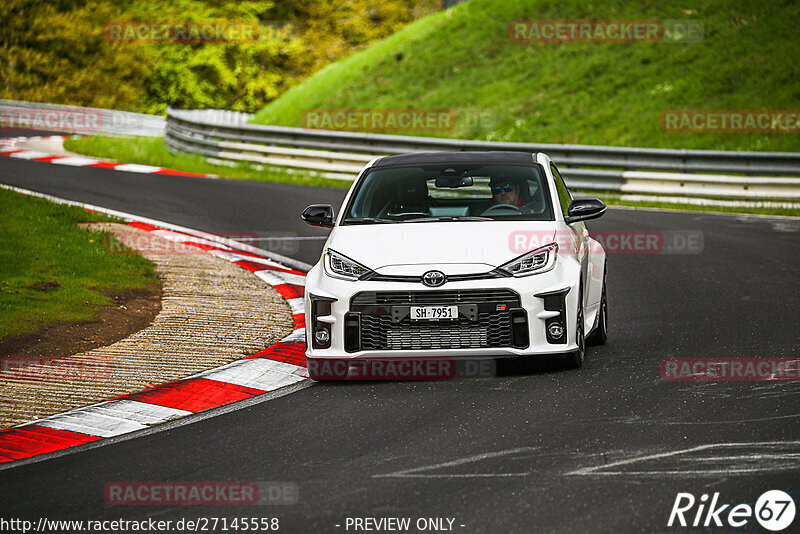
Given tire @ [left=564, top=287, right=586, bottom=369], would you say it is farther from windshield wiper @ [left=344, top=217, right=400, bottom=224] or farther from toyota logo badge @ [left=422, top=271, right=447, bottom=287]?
windshield wiper @ [left=344, top=217, right=400, bottom=224]

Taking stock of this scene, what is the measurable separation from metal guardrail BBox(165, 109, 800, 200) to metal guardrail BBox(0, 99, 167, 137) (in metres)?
11.5

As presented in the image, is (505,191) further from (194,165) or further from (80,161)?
(80,161)

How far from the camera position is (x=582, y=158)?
22031 millimetres

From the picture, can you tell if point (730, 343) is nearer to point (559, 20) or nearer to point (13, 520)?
point (13, 520)

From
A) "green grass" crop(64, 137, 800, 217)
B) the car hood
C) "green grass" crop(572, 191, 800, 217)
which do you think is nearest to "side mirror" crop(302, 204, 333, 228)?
the car hood

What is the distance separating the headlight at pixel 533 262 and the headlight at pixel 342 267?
0.98m

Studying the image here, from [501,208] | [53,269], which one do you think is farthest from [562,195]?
[53,269]

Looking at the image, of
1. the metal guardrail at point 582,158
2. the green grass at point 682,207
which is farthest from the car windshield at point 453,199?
the metal guardrail at point 582,158

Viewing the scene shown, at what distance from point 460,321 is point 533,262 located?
682 mm

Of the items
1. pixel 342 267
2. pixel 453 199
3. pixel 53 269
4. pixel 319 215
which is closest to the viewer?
pixel 342 267

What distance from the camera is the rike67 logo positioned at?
4930mm

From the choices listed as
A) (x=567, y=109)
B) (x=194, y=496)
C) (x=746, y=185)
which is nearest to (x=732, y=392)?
(x=194, y=496)

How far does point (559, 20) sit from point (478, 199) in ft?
91.3

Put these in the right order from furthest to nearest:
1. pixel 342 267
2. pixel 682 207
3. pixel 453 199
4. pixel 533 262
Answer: pixel 682 207
pixel 453 199
pixel 342 267
pixel 533 262
